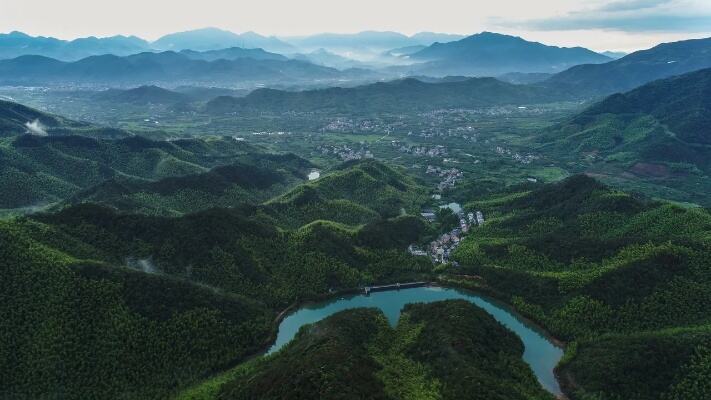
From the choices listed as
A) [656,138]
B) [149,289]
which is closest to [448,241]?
[149,289]

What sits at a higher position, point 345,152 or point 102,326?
point 102,326

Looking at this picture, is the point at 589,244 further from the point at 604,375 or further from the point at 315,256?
the point at 315,256

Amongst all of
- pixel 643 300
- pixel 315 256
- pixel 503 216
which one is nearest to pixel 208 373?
pixel 315 256

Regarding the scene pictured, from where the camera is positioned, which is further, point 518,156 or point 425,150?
point 425,150

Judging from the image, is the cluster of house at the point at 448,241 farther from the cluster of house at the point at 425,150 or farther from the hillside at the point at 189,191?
the cluster of house at the point at 425,150

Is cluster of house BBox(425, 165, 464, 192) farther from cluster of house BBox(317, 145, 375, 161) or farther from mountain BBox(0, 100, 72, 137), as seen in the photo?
mountain BBox(0, 100, 72, 137)

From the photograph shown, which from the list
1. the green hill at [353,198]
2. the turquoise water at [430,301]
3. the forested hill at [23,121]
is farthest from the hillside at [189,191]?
the forested hill at [23,121]

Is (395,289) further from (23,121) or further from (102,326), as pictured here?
(23,121)
